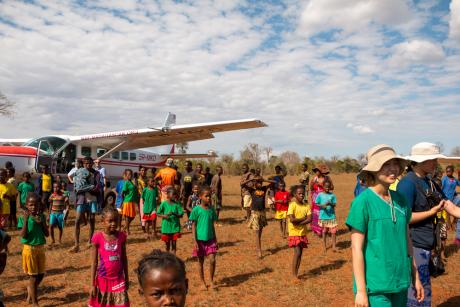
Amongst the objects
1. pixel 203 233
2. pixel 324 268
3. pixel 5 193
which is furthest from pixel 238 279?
pixel 5 193

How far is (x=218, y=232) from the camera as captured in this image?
9695 millimetres

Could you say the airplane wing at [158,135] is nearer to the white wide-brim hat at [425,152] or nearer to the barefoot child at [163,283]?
the white wide-brim hat at [425,152]

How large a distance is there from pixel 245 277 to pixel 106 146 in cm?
1211

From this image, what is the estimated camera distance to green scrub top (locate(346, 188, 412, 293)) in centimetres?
246

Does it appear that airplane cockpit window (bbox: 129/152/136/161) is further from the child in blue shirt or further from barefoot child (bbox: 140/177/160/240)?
the child in blue shirt

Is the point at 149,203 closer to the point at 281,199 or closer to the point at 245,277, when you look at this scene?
the point at 281,199

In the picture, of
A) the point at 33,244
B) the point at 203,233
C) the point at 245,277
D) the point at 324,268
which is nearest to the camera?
the point at 33,244

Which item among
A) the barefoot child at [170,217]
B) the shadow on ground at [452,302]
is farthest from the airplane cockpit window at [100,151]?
the shadow on ground at [452,302]

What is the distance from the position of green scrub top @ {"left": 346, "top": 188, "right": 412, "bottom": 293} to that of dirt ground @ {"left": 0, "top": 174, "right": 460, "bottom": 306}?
2753mm

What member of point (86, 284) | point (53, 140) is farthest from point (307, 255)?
point (53, 140)

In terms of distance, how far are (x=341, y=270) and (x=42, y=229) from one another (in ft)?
15.8

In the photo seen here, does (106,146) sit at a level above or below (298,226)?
above

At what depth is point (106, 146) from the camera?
16.5m

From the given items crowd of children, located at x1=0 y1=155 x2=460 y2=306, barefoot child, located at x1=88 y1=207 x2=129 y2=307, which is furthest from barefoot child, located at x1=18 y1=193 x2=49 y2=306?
barefoot child, located at x1=88 y1=207 x2=129 y2=307
